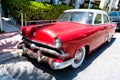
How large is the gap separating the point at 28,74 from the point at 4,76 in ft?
1.91

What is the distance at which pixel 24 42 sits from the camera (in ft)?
15.2

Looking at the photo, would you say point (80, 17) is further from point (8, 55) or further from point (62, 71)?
point (8, 55)

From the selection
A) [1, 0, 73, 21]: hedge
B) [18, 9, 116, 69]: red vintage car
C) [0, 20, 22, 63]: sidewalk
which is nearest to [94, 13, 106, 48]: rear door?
[18, 9, 116, 69]: red vintage car

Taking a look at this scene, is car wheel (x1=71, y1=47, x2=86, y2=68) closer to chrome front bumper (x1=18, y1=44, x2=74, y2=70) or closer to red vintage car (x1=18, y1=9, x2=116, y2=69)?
red vintage car (x1=18, y1=9, x2=116, y2=69)

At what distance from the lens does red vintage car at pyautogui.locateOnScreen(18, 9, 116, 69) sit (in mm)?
3762

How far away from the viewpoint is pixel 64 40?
371cm

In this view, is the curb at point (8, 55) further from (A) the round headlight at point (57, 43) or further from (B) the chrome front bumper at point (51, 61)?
(A) the round headlight at point (57, 43)

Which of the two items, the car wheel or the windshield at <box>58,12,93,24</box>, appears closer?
the car wheel

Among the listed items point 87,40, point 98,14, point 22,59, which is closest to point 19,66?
point 22,59

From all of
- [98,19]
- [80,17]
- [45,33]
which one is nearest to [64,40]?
[45,33]

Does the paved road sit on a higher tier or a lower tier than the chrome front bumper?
lower

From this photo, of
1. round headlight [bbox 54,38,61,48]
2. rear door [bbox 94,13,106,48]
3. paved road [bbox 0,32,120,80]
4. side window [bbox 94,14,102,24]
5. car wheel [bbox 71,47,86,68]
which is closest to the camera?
round headlight [bbox 54,38,61,48]

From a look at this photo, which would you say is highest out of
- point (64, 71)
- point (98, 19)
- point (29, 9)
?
point (29, 9)

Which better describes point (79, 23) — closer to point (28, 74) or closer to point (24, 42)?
point (24, 42)
